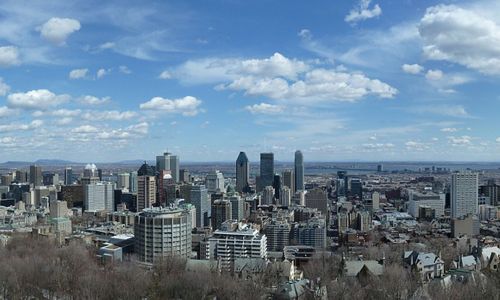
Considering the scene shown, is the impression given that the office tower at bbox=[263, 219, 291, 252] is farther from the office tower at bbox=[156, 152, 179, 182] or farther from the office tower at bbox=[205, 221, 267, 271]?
the office tower at bbox=[156, 152, 179, 182]

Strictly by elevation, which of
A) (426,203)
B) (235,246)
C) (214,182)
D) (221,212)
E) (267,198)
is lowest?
(267,198)

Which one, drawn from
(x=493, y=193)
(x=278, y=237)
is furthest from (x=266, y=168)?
(x=278, y=237)

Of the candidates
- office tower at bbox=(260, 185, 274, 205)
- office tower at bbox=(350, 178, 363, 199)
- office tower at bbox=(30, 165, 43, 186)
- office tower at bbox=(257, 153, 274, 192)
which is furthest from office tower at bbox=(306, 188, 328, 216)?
office tower at bbox=(30, 165, 43, 186)

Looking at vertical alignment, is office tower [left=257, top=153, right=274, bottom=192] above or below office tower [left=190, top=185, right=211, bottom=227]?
above

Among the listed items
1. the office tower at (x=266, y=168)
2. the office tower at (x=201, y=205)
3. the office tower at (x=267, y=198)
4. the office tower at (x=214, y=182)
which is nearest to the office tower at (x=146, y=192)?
the office tower at (x=201, y=205)

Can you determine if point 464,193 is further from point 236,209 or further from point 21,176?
point 21,176

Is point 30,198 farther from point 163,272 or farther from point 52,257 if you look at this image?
point 163,272
